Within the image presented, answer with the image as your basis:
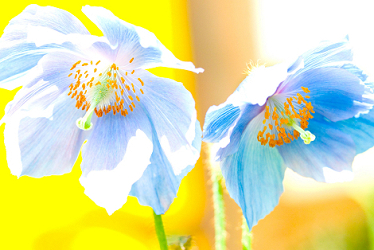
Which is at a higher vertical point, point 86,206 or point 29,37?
point 29,37

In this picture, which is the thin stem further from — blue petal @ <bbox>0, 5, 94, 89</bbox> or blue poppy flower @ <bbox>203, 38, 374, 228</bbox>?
blue petal @ <bbox>0, 5, 94, 89</bbox>

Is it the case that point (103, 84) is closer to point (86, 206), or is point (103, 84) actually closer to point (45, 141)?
point (45, 141)

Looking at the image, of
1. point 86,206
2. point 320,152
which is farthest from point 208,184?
point 320,152

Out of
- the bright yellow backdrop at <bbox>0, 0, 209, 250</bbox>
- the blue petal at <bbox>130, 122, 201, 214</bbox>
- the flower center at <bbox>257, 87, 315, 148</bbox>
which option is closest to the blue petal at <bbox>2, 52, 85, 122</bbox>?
the blue petal at <bbox>130, 122, 201, 214</bbox>

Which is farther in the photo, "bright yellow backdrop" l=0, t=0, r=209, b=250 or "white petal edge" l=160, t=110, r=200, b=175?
"bright yellow backdrop" l=0, t=0, r=209, b=250

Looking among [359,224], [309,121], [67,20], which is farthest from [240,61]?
[67,20]

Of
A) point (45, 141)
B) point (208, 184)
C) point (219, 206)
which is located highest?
point (45, 141)
